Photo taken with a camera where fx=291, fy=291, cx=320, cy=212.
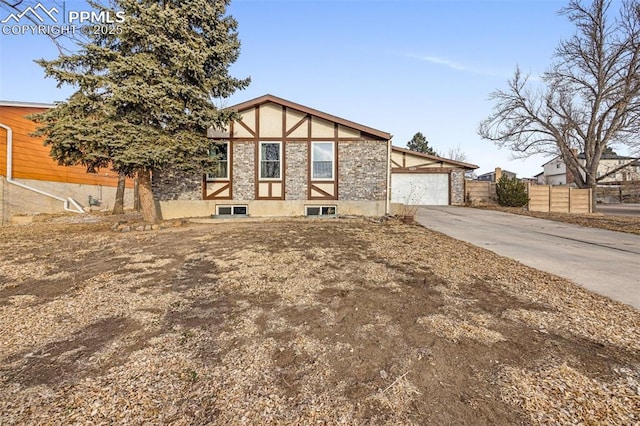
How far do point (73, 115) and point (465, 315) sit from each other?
10.2 m

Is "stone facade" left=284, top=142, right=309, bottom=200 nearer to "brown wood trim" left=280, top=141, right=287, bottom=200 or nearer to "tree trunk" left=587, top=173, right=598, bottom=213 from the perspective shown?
"brown wood trim" left=280, top=141, right=287, bottom=200

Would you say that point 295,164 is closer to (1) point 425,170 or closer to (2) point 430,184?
(1) point 425,170

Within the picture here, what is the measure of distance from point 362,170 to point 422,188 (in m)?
9.52

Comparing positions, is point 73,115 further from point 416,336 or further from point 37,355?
point 416,336

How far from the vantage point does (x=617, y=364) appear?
2137 mm

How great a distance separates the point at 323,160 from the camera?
457 inches

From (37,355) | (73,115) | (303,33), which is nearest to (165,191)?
(73,115)

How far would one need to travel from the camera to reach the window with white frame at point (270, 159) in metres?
11.6

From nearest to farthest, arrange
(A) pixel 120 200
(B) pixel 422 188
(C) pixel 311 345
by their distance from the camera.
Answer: (C) pixel 311 345 < (A) pixel 120 200 < (B) pixel 422 188

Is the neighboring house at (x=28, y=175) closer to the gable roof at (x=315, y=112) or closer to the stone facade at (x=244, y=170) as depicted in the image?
the stone facade at (x=244, y=170)

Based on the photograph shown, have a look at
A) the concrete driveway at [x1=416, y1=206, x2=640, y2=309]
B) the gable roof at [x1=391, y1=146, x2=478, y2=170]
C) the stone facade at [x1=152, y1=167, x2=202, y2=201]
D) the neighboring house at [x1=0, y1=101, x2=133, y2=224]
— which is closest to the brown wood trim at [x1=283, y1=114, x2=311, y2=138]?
the stone facade at [x1=152, y1=167, x2=202, y2=201]

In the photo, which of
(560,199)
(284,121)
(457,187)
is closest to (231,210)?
(284,121)

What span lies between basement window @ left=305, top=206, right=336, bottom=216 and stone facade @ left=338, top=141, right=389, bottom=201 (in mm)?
571

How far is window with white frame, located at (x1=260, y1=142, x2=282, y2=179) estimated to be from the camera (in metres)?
11.6
